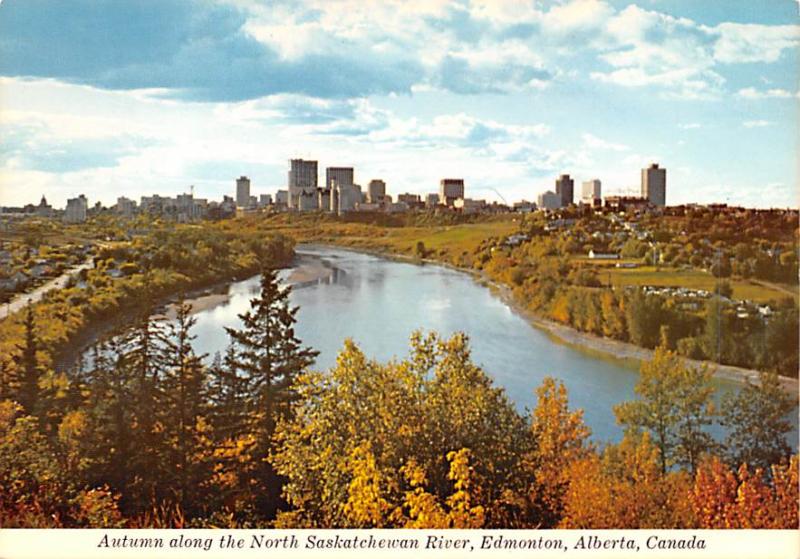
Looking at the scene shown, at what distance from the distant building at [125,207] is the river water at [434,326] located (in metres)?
0.77

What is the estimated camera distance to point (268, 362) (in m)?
3.90

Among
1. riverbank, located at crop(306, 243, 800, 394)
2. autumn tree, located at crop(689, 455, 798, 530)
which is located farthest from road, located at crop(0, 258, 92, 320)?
autumn tree, located at crop(689, 455, 798, 530)

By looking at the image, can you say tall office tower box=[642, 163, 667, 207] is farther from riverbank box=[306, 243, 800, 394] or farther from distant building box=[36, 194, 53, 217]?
distant building box=[36, 194, 53, 217]

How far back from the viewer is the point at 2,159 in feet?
13.0

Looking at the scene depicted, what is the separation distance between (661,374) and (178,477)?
2411 mm

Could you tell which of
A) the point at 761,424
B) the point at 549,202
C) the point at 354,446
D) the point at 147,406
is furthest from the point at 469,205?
the point at 147,406

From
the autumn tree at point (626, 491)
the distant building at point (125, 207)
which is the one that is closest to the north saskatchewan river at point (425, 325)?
the autumn tree at point (626, 491)

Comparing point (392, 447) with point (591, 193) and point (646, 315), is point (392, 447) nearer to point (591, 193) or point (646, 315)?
point (646, 315)

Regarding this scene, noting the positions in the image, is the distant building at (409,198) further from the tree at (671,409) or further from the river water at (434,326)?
the tree at (671,409)

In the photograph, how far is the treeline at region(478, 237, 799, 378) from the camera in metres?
3.87

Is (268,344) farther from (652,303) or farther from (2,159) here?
(652,303)

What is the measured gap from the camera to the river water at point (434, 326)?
392 cm

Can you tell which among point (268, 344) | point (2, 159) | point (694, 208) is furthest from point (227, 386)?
point (694, 208)

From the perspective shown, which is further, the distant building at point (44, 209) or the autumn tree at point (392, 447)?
the distant building at point (44, 209)
